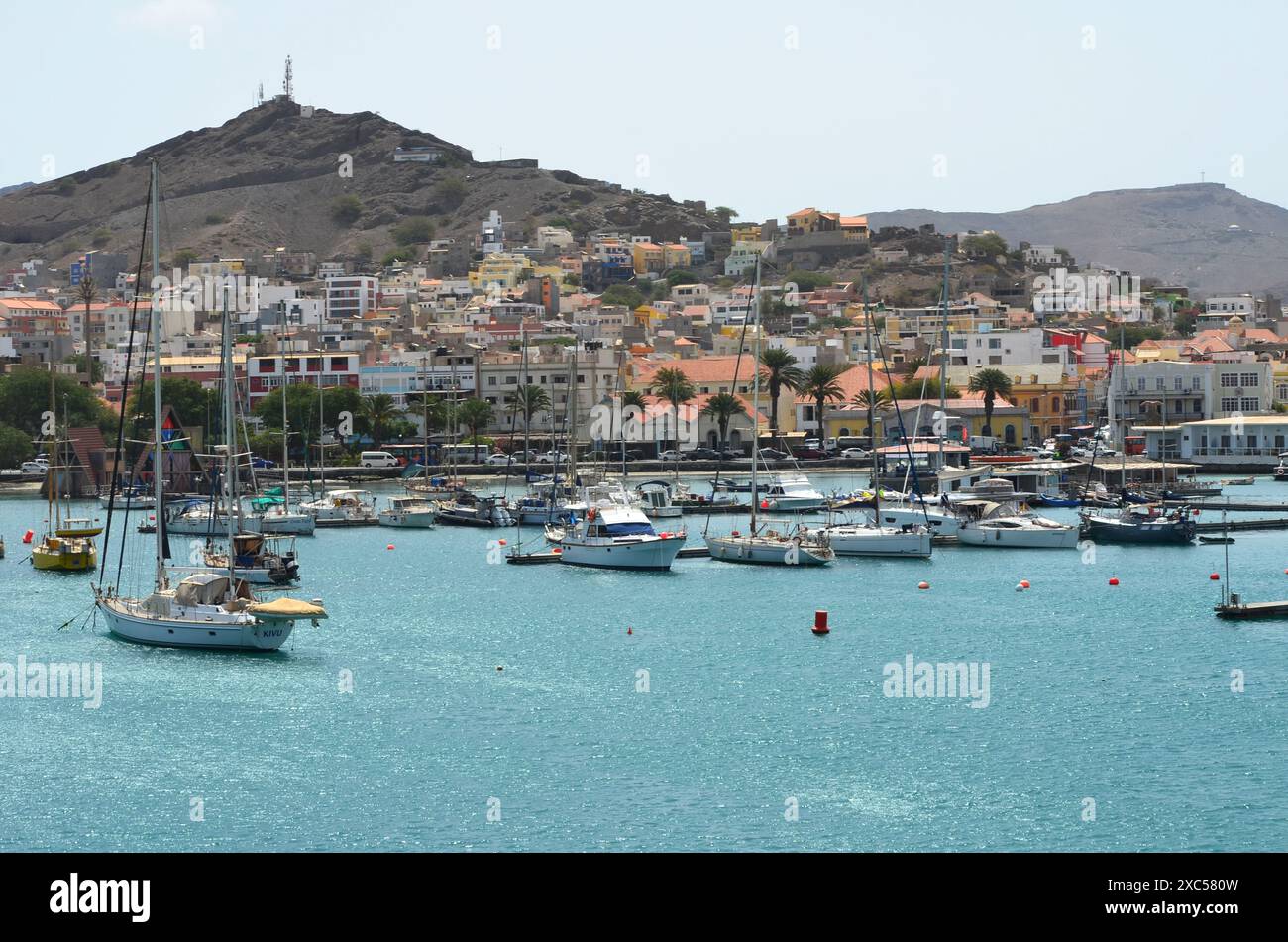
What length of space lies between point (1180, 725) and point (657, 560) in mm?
20801

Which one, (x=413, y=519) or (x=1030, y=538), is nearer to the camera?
(x=1030, y=538)

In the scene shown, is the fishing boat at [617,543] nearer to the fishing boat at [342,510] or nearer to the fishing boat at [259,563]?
the fishing boat at [259,563]

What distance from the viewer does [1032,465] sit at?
228 feet

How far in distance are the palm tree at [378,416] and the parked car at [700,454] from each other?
17.2 m

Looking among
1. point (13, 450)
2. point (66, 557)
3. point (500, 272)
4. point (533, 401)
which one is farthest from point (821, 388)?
point (500, 272)

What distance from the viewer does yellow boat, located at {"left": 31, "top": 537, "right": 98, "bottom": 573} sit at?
155ft

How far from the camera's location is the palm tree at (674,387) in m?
93.8

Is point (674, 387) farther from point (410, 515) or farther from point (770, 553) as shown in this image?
point (770, 553)

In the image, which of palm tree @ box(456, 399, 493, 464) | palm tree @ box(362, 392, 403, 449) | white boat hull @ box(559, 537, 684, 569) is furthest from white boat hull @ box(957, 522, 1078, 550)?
palm tree @ box(362, 392, 403, 449)

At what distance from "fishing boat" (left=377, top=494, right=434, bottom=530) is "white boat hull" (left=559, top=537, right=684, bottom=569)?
15320 millimetres

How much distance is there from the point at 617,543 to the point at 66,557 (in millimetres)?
15859

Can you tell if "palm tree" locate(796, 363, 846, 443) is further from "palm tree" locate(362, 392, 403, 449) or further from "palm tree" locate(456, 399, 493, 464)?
"palm tree" locate(362, 392, 403, 449)

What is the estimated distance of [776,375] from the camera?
90562mm
